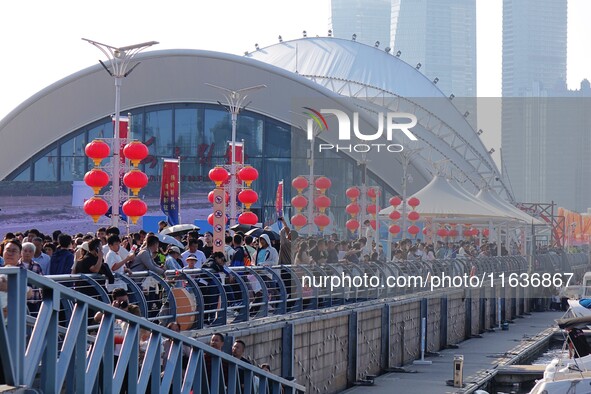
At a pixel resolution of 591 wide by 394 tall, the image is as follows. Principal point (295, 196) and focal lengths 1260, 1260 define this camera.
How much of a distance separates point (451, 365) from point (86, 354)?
2186 centimetres

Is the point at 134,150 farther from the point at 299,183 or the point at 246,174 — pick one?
the point at 299,183

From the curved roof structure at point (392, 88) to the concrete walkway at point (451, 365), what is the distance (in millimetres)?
37160

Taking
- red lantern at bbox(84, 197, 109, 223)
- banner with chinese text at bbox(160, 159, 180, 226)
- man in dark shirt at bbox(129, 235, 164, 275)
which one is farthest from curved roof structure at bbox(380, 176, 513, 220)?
man in dark shirt at bbox(129, 235, 164, 275)

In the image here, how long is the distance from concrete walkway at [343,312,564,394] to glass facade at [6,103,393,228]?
1685 centimetres

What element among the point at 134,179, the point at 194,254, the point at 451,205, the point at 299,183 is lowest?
the point at 194,254

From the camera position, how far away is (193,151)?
2402 inches

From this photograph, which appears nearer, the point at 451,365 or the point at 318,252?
the point at 318,252

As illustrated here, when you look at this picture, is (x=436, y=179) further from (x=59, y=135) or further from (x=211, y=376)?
(x=211, y=376)

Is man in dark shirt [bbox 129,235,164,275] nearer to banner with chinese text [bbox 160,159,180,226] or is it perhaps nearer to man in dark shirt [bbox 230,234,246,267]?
man in dark shirt [bbox 230,234,246,267]

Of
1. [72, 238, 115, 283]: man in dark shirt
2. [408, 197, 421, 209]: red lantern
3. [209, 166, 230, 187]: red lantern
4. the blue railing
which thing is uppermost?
[209, 166, 230, 187]: red lantern

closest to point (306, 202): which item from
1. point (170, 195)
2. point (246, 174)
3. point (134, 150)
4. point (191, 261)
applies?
point (246, 174)

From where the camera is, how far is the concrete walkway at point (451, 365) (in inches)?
981

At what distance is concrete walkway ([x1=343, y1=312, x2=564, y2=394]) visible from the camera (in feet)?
81.8

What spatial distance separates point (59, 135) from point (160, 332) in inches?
2037
